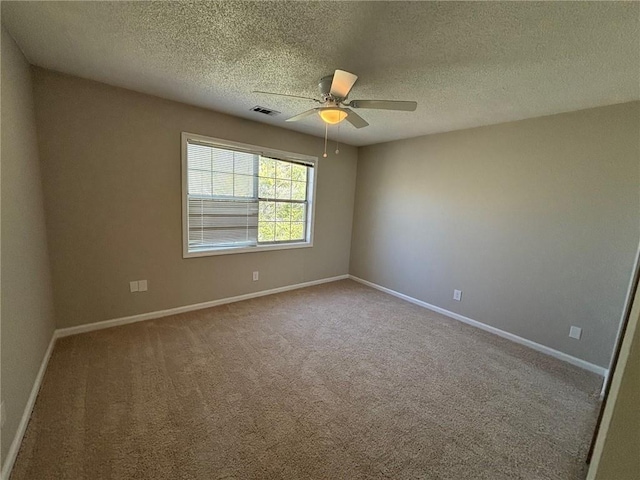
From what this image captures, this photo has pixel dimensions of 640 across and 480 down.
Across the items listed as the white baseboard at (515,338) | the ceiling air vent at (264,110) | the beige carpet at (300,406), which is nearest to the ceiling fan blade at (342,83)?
the ceiling air vent at (264,110)

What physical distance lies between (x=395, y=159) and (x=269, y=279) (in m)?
2.73

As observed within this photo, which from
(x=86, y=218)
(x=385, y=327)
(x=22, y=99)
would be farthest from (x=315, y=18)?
(x=385, y=327)

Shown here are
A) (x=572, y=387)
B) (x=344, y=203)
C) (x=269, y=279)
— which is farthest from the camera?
(x=344, y=203)

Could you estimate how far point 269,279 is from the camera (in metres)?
4.05

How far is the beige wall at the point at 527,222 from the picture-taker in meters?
2.41

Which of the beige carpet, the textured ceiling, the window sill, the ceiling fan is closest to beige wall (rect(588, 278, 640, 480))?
the beige carpet

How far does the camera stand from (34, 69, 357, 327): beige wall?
242cm

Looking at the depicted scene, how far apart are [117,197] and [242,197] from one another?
137 cm

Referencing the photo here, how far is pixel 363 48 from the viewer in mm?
1725

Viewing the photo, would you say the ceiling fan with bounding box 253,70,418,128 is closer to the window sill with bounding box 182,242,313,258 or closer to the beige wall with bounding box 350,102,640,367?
the beige wall with bounding box 350,102,640,367

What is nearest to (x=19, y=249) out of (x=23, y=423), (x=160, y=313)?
(x=23, y=423)

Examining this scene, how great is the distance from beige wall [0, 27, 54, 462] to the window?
122 cm

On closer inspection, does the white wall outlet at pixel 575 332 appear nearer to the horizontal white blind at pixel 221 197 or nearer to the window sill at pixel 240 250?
the window sill at pixel 240 250

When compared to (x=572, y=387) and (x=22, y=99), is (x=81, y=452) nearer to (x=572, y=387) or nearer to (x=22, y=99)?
(x=22, y=99)
